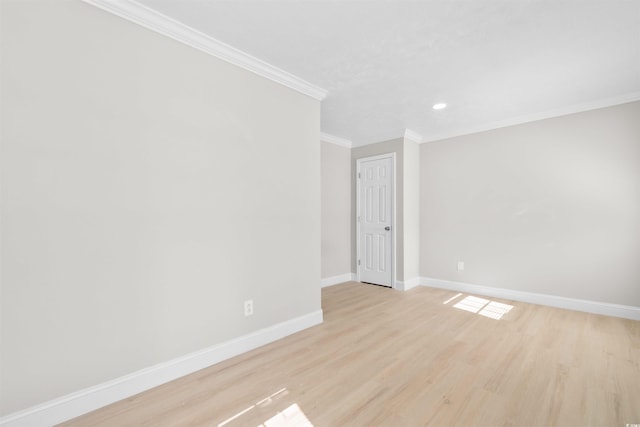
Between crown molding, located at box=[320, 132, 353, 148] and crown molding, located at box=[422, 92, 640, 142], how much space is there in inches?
58.1

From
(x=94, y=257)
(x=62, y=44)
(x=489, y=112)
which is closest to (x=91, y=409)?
(x=94, y=257)

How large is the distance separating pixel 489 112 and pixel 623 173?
158cm

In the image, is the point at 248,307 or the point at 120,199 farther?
the point at 248,307

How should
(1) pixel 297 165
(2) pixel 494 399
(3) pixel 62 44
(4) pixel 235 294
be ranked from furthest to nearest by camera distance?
(1) pixel 297 165
(4) pixel 235 294
(2) pixel 494 399
(3) pixel 62 44

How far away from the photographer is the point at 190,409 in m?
1.73

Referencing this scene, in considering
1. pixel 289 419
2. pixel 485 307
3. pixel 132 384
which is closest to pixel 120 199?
pixel 132 384

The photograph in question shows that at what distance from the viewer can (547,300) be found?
3.67 m

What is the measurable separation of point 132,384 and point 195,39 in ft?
8.02

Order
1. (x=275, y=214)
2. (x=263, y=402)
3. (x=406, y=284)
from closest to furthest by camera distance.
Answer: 1. (x=263, y=402)
2. (x=275, y=214)
3. (x=406, y=284)

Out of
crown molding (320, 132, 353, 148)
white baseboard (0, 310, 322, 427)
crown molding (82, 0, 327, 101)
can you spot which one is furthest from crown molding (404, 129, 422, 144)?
white baseboard (0, 310, 322, 427)

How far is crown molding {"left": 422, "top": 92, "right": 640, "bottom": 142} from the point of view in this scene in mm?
3213

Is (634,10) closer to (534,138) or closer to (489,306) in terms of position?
(534,138)

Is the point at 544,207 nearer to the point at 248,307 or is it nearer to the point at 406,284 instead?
the point at 406,284

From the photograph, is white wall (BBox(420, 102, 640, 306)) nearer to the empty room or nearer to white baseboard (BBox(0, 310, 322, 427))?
the empty room
